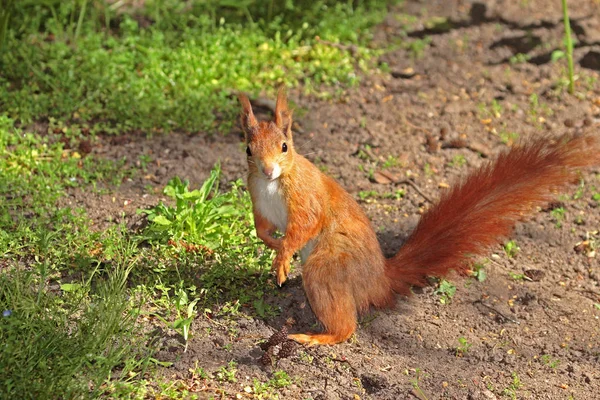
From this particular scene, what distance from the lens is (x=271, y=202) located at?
10.8ft

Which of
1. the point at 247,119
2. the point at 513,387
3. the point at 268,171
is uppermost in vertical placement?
the point at 247,119

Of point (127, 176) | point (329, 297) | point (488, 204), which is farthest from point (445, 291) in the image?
point (127, 176)

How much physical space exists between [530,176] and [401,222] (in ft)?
3.00

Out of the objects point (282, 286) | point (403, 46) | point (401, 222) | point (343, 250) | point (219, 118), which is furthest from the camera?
point (403, 46)

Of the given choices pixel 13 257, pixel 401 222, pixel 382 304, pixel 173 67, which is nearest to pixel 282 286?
pixel 382 304

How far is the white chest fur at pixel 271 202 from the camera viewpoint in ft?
10.7

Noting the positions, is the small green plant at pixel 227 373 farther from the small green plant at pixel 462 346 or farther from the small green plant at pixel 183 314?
the small green plant at pixel 462 346

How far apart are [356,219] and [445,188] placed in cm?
128

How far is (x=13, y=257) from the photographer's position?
3600 mm

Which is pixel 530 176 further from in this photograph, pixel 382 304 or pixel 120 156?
pixel 120 156

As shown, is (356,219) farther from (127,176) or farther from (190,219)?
(127,176)

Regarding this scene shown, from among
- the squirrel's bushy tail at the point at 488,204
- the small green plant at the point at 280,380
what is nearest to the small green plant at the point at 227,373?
the small green plant at the point at 280,380

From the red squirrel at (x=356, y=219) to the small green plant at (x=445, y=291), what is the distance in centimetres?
12

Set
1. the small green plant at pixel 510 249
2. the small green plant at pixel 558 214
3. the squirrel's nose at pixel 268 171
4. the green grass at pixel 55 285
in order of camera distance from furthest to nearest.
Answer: the small green plant at pixel 558 214 → the small green plant at pixel 510 249 → the squirrel's nose at pixel 268 171 → the green grass at pixel 55 285
